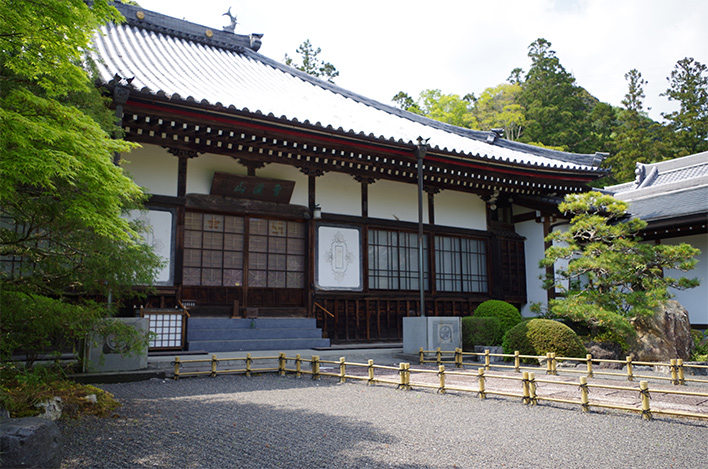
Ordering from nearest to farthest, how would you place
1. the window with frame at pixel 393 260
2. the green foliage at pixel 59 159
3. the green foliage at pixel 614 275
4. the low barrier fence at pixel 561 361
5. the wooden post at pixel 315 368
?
the green foliage at pixel 59 159 < the low barrier fence at pixel 561 361 < the wooden post at pixel 315 368 < the green foliage at pixel 614 275 < the window with frame at pixel 393 260

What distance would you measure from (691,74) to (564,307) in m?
28.2

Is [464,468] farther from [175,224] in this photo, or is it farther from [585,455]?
[175,224]

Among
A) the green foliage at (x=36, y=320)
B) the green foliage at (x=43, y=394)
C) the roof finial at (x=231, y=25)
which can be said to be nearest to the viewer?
the green foliage at (x=43, y=394)

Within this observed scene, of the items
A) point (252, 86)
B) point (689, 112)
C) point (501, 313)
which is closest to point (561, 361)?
point (501, 313)

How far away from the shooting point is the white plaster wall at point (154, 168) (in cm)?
1037

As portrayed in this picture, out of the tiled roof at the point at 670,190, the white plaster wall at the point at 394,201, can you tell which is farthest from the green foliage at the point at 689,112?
→ the white plaster wall at the point at 394,201

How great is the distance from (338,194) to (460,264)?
3.99m

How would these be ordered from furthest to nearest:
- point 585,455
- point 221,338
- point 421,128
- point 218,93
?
point 421,128
point 218,93
point 221,338
point 585,455

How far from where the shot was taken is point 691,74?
31.1m


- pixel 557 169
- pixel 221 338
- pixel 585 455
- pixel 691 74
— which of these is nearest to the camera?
pixel 585 455

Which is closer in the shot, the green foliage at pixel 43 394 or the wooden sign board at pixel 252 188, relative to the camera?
the green foliage at pixel 43 394

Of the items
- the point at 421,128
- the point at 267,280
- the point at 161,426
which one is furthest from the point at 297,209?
the point at 161,426

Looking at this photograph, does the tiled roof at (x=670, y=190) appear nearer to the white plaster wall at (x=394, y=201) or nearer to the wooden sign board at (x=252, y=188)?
the white plaster wall at (x=394, y=201)

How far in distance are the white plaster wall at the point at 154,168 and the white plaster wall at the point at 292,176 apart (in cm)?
190
